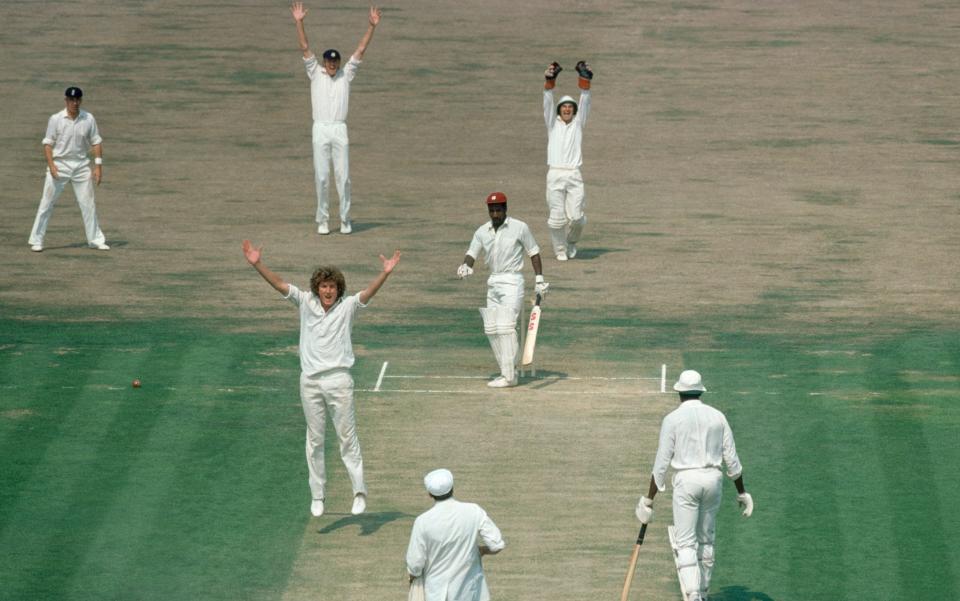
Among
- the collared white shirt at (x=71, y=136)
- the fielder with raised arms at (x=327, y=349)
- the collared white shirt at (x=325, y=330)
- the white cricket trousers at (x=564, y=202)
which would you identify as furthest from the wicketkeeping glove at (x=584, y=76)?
the collared white shirt at (x=325, y=330)

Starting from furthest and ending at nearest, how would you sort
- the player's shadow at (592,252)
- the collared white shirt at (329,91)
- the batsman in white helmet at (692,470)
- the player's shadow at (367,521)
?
the player's shadow at (592,252) < the collared white shirt at (329,91) < the player's shadow at (367,521) < the batsman in white helmet at (692,470)

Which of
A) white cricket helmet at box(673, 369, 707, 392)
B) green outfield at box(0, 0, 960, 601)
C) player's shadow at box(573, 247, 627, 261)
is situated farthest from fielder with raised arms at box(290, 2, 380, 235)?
white cricket helmet at box(673, 369, 707, 392)

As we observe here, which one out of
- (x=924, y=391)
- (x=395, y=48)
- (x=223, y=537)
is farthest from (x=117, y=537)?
(x=395, y=48)

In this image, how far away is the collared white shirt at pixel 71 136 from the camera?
87.7 ft

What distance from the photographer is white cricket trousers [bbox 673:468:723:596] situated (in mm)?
15586

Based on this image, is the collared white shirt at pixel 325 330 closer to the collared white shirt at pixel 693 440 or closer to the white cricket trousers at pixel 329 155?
the collared white shirt at pixel 693 440

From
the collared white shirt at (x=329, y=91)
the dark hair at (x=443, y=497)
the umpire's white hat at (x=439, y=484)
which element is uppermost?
the collared white shirt at (x=329, y=91)

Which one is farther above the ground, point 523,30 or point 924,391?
point 523,30

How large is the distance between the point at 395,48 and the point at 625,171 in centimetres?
894

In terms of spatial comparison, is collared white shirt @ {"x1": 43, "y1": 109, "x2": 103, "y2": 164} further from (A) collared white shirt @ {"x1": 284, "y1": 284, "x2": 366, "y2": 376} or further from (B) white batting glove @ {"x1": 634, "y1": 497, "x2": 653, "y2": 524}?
(B) white batting glove @ {"x1": 634, "y1": 497, "x2": 653, "y2": 524}

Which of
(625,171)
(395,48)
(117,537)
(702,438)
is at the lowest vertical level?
(117,537)

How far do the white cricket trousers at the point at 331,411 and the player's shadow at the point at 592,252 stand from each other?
10883 mm

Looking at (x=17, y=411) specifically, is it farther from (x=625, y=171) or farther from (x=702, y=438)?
(x=625, y=171)

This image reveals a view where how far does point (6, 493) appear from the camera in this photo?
61.9 feet
